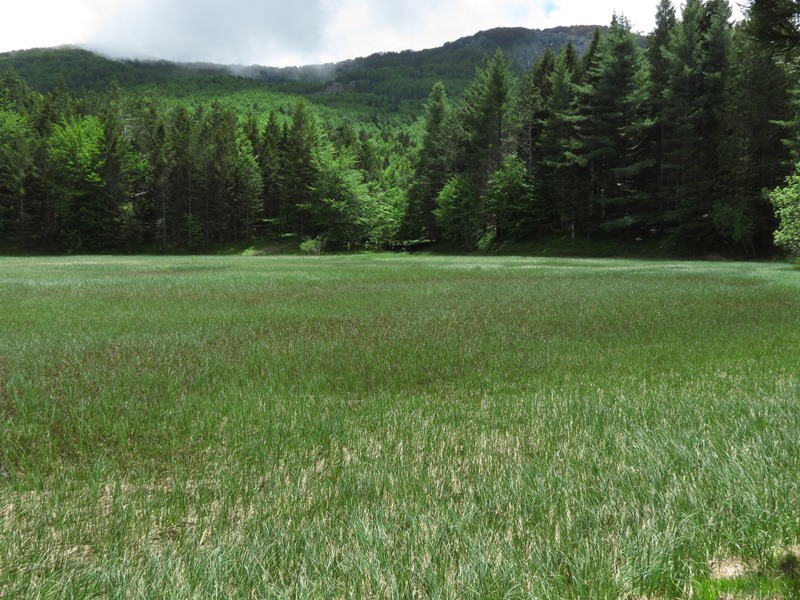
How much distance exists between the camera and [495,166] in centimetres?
5872

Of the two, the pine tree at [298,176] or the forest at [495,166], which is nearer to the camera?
the forest at [495,166]

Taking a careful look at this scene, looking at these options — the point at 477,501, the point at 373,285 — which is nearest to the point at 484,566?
the point at 477,501

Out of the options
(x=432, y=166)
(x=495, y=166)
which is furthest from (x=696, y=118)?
(x=432, y=166)

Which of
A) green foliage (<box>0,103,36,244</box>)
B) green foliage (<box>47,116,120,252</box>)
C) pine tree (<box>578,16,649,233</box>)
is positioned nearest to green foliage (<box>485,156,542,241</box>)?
pine tree (<box>578,16,649,233</box>)

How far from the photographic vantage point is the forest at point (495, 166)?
125ft

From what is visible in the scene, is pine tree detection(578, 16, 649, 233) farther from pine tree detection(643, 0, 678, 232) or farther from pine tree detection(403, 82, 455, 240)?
pine tree detection(403, 82, 455, 240)

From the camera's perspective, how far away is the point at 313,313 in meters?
11.7

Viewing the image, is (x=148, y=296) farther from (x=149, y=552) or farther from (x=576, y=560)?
(x=576, y=560)

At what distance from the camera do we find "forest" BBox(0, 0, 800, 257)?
125 feet

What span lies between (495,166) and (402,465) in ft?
196

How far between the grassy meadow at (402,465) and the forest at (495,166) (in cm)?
2678

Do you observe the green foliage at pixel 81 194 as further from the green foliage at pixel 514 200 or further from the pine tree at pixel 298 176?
the green foliage at pixel 514 200

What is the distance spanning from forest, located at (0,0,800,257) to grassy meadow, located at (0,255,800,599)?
87.9 feet

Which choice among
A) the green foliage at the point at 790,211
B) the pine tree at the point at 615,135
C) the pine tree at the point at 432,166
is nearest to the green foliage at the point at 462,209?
the pine tree at the point at 432,166
